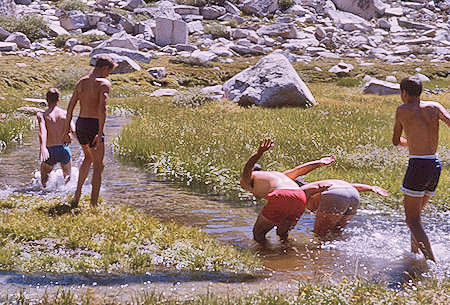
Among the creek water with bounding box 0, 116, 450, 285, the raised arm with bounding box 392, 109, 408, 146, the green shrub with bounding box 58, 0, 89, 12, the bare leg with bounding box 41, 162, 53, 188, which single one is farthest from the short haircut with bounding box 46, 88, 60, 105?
the green shrub with bounding box 58, 0, 89, 12

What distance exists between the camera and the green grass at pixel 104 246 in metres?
6.08

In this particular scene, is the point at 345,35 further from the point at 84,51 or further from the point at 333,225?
the point at 333,225

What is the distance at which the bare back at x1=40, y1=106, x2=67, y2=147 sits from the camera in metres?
9.88

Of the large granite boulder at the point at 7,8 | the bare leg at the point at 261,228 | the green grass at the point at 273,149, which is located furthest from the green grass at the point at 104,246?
the large granite boulder at the point at 7,8

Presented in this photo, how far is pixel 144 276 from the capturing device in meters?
5.93

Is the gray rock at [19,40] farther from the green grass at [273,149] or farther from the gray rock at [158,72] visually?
the green grass at [273,149]

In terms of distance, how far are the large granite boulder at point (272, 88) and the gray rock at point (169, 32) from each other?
29.6m

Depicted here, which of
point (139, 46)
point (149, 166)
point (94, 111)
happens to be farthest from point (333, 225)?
point (139, 46)

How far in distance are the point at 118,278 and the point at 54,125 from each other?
16.2 ft

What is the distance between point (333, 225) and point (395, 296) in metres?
2.78

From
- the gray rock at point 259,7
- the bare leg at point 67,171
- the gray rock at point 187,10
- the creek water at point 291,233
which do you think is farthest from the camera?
the gray rock at point 259,7

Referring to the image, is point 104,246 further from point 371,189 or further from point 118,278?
point 371,189

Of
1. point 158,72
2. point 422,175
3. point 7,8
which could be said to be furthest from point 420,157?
point 7,8

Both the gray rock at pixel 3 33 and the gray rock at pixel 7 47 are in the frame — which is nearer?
the gray rock at pixel 7 47
